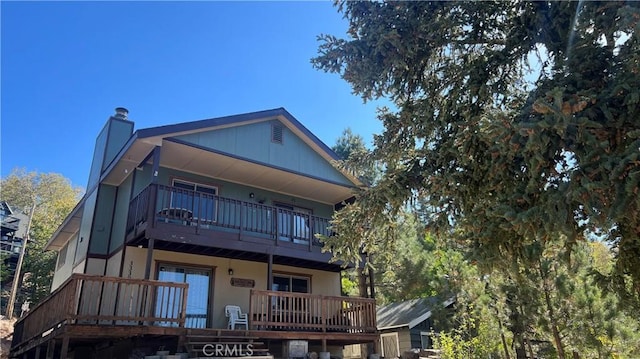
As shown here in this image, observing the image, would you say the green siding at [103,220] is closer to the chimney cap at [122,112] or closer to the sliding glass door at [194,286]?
the sliding glass door at [194,286]

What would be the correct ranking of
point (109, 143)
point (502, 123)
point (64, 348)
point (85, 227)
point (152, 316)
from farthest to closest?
point (109, 143) → point (85, 227) → point (152, 316) → point (64, 348) → point (502, 123)

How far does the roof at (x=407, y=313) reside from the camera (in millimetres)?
18625

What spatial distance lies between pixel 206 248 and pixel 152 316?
2740mm

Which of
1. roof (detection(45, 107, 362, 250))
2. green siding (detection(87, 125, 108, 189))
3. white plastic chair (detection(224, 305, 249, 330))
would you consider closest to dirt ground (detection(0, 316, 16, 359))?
roof (detection(45, 107, 362, 250))

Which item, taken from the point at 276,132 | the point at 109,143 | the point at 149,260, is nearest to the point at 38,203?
the point at 109,143

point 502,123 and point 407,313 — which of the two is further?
point 407,313

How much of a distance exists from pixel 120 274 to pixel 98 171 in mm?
4357

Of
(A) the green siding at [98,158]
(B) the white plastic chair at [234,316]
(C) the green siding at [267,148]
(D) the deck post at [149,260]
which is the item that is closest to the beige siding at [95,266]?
(A) the green siding at [98,158]

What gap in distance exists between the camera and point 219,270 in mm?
12312

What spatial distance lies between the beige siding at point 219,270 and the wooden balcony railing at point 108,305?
0.72m

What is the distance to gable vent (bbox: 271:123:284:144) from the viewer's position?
13.7 meters

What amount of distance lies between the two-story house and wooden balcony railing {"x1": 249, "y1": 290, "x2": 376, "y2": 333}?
0.03 meters

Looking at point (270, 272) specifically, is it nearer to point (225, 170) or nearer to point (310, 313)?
point (310, 313)

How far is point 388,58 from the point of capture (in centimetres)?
699
